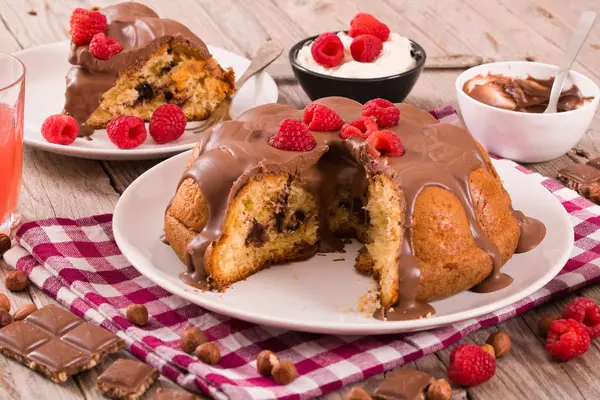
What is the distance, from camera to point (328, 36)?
4625 millimetres

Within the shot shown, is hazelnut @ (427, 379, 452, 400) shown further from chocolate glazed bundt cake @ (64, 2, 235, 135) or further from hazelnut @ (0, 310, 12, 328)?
chocolate glazed bundt cake @ (64, 2, 235, 135)

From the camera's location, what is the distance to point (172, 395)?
2.66 metres

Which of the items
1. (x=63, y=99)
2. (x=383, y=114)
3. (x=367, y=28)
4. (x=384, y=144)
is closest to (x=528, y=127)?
(x=367, y=28)

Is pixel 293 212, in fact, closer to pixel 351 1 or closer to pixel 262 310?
pixel 262 310

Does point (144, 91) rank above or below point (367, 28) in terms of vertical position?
below

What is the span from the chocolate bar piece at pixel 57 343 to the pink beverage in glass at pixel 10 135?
0.77 m

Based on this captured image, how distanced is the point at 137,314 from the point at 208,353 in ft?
1.07

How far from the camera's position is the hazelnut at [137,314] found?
2980 millimetres

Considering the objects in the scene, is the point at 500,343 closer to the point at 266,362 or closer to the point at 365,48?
the point at 266,362

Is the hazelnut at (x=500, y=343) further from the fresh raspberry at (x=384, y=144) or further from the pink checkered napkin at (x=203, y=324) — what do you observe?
the fresh raspberry at (x=384, y=144)

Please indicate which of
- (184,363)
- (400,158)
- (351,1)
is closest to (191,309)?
(184,363)

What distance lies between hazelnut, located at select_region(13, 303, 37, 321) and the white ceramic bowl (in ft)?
7.76

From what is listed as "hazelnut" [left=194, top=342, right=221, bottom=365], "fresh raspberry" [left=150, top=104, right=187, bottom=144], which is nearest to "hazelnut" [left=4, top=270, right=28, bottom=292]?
"hazelnut" [left=194, top=342, right=221, bottom=365]

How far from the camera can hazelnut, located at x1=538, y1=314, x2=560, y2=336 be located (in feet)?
9.96
